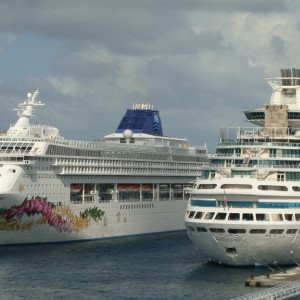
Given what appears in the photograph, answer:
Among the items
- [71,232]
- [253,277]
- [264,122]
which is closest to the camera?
[253,277]

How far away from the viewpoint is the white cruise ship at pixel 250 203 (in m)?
60.9

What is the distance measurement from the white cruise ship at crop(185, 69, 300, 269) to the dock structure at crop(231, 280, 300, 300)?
7219 mm

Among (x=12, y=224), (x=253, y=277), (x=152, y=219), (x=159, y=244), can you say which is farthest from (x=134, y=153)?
(x=253, y=277)

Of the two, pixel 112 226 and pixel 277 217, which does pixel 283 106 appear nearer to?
pixel 277 217

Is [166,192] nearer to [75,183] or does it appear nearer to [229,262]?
[75,183]

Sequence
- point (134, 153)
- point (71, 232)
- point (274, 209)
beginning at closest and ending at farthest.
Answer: point (274, 209) → point (71, 232) → point (134, 153)

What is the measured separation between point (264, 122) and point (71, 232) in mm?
18907

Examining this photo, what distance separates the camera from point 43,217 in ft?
257

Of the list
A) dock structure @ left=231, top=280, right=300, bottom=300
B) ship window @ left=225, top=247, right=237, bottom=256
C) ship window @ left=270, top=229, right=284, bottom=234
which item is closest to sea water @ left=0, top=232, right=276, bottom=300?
ship window @ left=225, top=247, right=237, bottom=256

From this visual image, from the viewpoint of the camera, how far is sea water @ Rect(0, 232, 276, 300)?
54969 mm

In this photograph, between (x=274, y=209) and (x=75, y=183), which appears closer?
(x=274, y=209)

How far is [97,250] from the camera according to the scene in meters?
75.6

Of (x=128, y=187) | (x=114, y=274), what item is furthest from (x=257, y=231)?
(x=128, y=187)

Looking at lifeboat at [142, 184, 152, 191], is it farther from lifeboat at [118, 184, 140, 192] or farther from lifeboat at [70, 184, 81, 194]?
lifeboat at [70, 184, 81, 194]
